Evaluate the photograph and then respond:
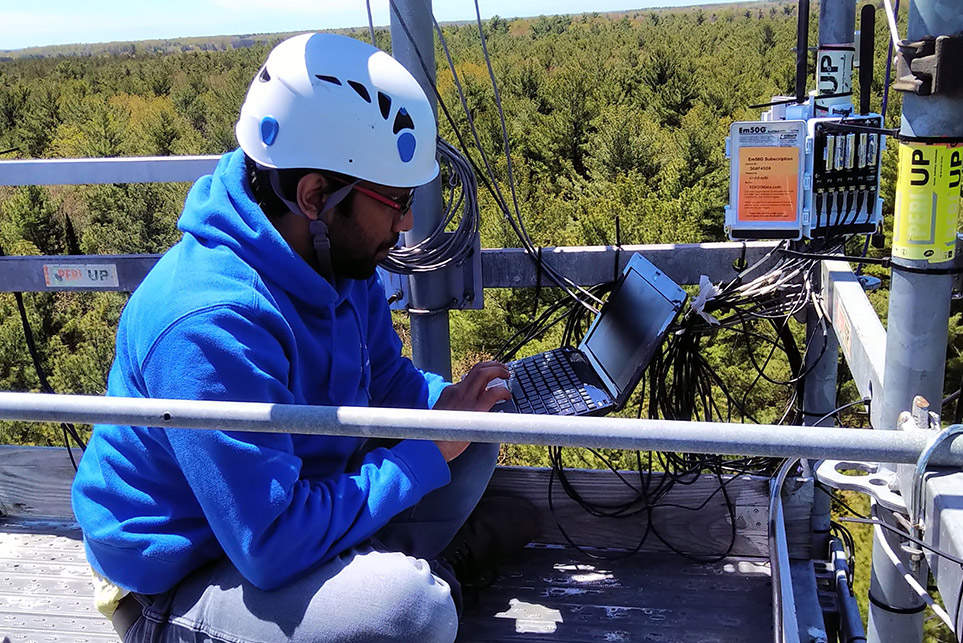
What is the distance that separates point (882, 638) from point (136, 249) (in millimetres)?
10353

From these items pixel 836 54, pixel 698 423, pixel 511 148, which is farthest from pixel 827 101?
pixel 511 148

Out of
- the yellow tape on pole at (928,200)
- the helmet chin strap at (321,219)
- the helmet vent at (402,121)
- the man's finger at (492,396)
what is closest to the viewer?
the yellow tape on pole at (928,200)

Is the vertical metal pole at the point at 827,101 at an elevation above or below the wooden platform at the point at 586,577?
above

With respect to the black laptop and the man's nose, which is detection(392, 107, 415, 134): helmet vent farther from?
the black laptop

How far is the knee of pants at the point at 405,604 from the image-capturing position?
1.63 meters

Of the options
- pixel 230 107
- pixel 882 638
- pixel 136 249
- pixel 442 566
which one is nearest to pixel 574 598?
pixel 442 566

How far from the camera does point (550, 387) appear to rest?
2.48 m

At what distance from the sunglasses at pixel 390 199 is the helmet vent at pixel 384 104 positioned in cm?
16

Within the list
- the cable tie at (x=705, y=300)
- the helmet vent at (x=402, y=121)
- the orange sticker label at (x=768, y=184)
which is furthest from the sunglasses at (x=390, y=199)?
the orange sticker label at (x=768, y=184)

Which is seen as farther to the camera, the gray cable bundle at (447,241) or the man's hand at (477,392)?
the gray cable bundle at (447,241)

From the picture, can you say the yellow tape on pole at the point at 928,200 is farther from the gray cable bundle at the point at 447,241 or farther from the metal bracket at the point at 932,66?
the gray cable bundle at the point at 447,241

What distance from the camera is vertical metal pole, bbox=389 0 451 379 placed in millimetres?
2471

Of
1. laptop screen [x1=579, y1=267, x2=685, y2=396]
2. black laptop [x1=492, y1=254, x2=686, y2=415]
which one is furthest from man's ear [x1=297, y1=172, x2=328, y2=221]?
laptop screen [x1=579, y1=267, x2=685, y2=396]

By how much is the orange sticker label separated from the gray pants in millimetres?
Result: 1382
